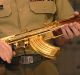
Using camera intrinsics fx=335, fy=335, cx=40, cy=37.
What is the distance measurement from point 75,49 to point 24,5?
77cm

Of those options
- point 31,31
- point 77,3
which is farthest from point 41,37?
point 77,3

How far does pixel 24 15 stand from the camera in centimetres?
156

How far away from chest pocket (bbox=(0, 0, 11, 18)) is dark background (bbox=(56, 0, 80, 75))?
0.76m

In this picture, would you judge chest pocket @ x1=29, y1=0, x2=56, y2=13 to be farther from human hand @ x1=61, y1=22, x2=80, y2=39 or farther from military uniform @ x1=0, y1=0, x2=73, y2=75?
human hand @ x1=61, y1=22, x2=80, y2=39

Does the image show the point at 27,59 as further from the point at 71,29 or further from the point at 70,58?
the point at 70,58

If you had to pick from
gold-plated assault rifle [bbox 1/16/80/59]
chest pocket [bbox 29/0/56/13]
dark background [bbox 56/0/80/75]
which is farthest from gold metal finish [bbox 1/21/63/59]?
dark background [bbox 56/0/80/75]

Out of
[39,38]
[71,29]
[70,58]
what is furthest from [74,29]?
[70,58]

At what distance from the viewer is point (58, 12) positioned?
163 centimetres

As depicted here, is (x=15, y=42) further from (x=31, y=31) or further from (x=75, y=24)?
(x=75, y=24)

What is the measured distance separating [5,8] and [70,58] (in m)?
0.83

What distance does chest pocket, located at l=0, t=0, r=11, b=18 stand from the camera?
155cm

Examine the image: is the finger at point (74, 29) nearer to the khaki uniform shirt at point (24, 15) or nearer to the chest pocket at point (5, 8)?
the khaki uniform shirt at point (24, 15)

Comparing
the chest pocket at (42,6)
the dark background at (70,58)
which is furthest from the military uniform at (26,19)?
the dark background at (70,58)

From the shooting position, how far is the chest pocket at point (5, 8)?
155 centimetres
